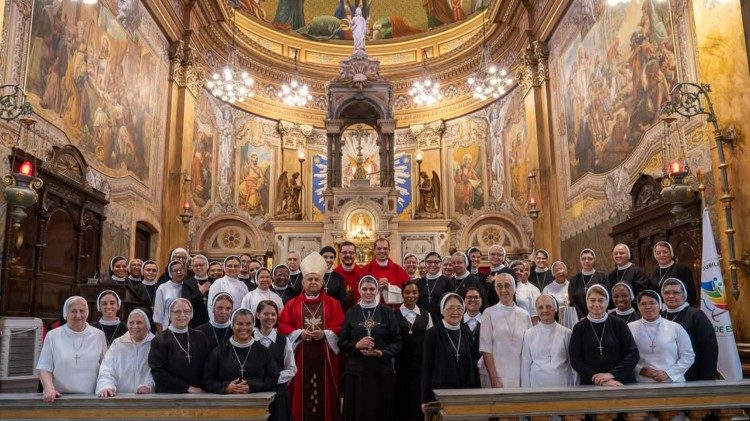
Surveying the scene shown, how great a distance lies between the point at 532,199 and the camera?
580 inches

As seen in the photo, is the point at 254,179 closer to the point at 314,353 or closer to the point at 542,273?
the point at 542,273

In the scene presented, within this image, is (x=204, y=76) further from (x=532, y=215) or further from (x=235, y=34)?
(x=532, y=215)

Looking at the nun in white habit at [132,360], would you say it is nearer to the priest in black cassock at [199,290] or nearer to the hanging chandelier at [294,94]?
Result: the priest in black cassock at [199,290]

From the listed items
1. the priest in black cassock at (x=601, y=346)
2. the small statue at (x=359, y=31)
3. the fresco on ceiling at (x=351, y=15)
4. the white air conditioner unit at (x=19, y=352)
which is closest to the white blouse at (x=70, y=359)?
the white air conditioner unit at (x=19, y=352)

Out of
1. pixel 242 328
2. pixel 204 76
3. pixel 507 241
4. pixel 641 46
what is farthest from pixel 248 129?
pixel 242 328

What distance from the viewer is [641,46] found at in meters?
10.2

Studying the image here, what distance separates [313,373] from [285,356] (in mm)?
938

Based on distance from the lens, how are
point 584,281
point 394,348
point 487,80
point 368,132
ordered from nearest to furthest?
point 394,348, point 584,281, point 487,80, point 368,132

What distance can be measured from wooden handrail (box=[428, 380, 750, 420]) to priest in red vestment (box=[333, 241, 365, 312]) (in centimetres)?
348

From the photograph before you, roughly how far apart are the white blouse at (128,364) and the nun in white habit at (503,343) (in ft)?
9.56

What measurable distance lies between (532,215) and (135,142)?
9.61 metres

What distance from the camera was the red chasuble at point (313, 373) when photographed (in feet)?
19.9

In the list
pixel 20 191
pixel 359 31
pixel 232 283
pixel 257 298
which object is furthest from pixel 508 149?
pixel 20 191

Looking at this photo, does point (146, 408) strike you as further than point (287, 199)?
No
